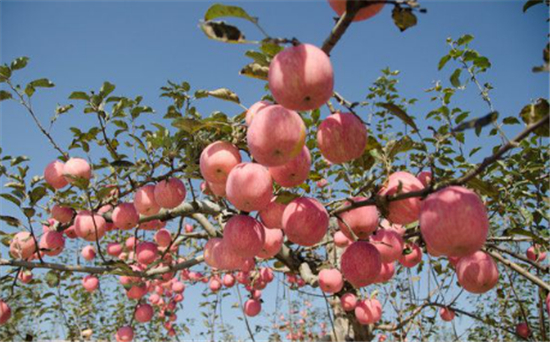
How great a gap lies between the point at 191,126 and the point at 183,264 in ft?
6.28

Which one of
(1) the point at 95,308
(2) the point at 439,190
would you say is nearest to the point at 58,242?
(2) the point at 439,190

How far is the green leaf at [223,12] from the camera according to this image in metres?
1.13

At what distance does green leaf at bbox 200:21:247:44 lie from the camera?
3.52 ft

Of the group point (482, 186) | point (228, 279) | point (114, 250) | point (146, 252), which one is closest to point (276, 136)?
point (482, 186)

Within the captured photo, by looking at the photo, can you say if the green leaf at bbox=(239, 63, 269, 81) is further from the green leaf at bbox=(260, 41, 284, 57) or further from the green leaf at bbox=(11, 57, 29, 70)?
the green leaf at bbox=(11, 57, 29, 70)

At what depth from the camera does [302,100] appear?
3.57ft

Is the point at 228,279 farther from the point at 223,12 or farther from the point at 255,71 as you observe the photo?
the point at 223,12

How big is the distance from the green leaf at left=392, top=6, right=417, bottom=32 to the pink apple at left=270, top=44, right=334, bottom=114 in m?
0.24

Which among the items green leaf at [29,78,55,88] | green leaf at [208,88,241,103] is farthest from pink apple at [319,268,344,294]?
green leaf at [29,78,55,88]

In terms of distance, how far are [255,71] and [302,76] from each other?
1.12 ft

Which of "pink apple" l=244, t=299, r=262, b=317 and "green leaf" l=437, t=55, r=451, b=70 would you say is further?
"pink apple" l=244, t=299, r=262, b=317

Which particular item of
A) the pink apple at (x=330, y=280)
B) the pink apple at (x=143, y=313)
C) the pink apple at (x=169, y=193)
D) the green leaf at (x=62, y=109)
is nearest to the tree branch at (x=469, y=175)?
the pink apple at (x=169, y=193)

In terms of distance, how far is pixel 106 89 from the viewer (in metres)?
2.56

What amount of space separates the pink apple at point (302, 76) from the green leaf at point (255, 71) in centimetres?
23
